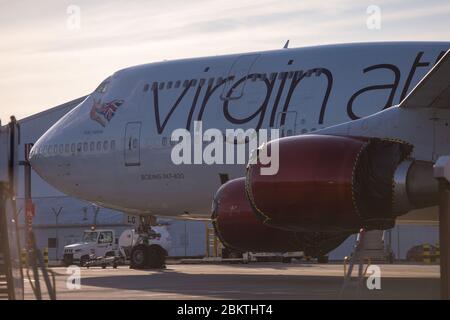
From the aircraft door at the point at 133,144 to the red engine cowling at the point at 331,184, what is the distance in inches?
379

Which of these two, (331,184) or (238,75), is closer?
(331,184)

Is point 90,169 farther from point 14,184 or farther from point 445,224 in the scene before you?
point 445,224

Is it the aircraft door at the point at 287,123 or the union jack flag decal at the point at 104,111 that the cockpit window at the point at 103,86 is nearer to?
the union jack flag decal at the point at 104,111

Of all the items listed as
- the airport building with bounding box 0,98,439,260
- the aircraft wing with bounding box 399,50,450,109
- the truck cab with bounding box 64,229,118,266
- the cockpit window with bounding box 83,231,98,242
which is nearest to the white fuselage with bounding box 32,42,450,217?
Result: the aircraft wing with bounding box 399,50,450,109

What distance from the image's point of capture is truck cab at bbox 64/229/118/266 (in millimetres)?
48375

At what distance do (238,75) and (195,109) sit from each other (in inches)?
51.1

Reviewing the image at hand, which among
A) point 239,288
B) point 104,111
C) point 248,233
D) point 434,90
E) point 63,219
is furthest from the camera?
point 63,219

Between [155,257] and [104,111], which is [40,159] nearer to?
[104,111]

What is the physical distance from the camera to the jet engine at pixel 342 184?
1378 cm

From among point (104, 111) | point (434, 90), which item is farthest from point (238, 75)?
point (434, 90)

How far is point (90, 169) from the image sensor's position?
24891 mm

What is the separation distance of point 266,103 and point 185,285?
4.56 m

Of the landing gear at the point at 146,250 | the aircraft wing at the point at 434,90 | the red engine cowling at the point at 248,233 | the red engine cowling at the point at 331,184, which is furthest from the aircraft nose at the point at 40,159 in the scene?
the aircraft wing at the point at 434,90

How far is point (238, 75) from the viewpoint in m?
22.0
